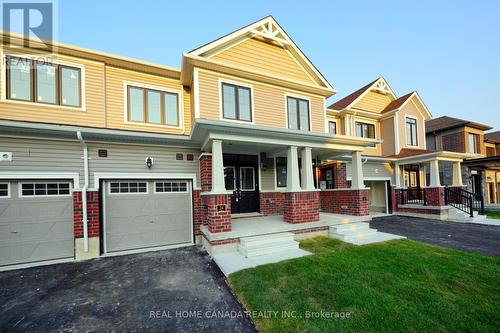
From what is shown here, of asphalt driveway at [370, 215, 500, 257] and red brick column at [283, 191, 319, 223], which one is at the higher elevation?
red brick column at [283, 191, 319, 223]

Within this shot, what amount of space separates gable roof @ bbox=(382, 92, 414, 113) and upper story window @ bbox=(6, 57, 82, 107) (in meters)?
16.3

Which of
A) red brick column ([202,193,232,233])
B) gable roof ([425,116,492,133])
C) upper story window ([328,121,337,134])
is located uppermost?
gable roof ([425,116,492,133])

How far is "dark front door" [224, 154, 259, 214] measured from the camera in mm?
8578

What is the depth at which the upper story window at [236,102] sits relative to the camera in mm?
7949

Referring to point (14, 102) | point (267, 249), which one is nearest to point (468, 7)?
point (267, 249)

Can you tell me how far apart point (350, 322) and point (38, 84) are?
9794 millimetres

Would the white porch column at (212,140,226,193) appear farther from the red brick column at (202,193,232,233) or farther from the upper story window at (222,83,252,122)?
the upper story window at (222,83,252,122)

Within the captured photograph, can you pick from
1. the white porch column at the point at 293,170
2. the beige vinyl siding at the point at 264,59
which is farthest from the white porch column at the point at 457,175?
the white porch column at the point at 293,170

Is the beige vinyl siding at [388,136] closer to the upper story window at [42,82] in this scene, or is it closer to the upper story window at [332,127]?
the upper story window at [332,127]

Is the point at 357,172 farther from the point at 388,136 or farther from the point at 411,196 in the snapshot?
the point at 411,196

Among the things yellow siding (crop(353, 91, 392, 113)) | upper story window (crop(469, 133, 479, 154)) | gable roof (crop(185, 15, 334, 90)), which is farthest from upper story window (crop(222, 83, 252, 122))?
upper story window (crop(469, 133, 479, 154))

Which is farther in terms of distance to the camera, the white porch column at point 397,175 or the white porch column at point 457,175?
the white porch column at point 397,175

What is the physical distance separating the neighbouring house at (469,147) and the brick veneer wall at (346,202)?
1240 centimetres

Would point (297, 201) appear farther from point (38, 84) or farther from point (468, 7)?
point (468, 7)
